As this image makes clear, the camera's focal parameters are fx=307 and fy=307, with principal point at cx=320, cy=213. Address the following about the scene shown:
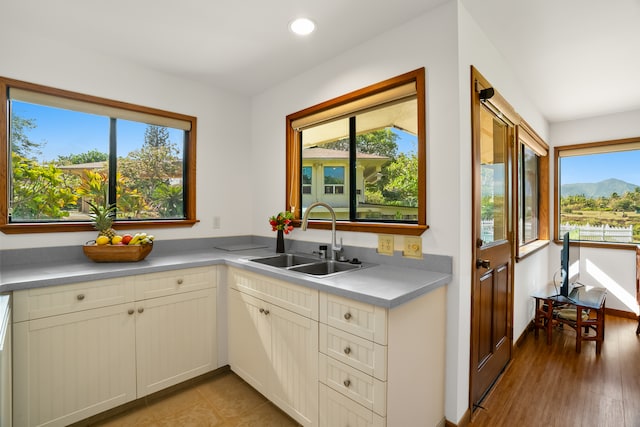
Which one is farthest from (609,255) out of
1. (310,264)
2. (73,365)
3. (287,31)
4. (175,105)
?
(73,365)

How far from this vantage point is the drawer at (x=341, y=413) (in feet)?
4.51

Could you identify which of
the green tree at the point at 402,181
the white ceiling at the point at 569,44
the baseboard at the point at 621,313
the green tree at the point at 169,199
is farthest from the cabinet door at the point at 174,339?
the baseboard at the point at 621,313

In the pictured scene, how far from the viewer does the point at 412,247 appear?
1903mm

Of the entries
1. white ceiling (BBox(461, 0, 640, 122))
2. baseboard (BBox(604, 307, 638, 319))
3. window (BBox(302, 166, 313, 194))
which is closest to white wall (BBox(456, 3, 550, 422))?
white ceiling (BBox(461, 0, 640, 122))

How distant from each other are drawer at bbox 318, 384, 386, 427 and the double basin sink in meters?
0.69

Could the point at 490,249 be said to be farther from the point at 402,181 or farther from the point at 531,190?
the point at 531,190

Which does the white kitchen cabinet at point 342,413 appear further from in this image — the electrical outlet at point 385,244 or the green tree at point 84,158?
the green tree at point 84,158

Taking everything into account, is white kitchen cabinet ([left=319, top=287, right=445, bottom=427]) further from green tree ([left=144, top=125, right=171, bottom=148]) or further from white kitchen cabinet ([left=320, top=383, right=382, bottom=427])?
green tree ([left=144, top=125, right=171, bottom=148])

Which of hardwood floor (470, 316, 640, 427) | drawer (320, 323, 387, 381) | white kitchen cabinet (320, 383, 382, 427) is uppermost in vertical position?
drawer (320, 323, 387, 381)

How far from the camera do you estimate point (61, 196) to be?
7.29 ft

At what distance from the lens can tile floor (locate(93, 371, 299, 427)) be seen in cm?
186

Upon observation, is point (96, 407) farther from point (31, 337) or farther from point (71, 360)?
point (31, 337)

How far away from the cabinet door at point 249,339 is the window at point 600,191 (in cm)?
436

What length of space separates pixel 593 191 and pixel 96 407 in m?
5.68
